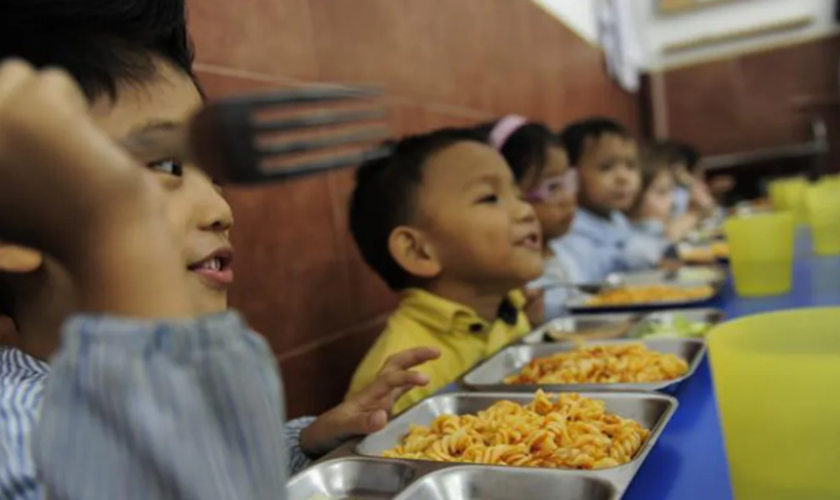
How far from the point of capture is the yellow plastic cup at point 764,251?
1442mm

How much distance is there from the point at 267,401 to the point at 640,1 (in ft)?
20.3

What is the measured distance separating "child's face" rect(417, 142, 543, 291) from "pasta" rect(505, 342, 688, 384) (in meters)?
0.29

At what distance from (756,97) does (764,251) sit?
14.2ft

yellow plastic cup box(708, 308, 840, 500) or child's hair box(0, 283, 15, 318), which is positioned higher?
child's hair box(0, 283, 15, 318)

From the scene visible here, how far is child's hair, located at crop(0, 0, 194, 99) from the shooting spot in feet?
1.96

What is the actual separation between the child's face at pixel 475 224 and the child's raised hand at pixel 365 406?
45cm

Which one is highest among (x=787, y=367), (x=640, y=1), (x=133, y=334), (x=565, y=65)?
(x=640, y=1)

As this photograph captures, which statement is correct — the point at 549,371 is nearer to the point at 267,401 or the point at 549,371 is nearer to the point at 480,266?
the point at 480,266

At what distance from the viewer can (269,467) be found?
0.44 m

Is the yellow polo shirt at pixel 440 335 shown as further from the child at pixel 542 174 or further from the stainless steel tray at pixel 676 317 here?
the child at pixel 542 174

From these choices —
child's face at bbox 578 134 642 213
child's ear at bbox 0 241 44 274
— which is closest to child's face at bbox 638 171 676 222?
child's face at bbox 578 134 642 213

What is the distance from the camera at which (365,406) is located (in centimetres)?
89

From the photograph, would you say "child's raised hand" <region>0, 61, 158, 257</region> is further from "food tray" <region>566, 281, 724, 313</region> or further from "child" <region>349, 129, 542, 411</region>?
"food tray" <region>566, 281, 724, 313</region>

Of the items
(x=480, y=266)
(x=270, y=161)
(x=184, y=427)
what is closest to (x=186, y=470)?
(x=184, y=427)
